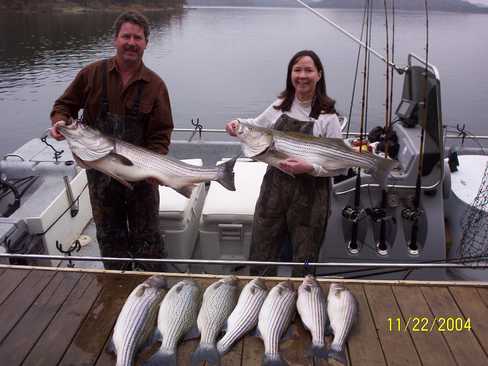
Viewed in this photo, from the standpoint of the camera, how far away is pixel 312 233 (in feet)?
12.9

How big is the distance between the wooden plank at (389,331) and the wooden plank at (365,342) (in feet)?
0.12

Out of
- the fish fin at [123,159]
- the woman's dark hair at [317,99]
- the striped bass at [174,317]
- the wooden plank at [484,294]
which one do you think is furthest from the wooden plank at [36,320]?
the wooden plank at [484,294]

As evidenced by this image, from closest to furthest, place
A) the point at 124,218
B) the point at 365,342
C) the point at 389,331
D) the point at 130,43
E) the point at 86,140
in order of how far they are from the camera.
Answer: the point at 365,342 < the point at 389,331 < the point at 86,140 < the point at 130,43 < the point at 124,218

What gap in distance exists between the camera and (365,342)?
10.2 ft

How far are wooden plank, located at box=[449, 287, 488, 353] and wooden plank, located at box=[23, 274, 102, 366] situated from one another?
2.80m

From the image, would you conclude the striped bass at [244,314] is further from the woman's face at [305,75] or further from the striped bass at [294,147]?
the woman's face at [305,75]

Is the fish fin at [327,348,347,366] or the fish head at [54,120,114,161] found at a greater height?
the fish head at [54,120,114,161]

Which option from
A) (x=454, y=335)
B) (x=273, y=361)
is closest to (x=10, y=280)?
(x=273, y=361)

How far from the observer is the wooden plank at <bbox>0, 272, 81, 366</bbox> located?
300cm

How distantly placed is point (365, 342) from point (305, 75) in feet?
6.88

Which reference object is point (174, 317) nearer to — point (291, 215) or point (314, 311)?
point (314, 311)

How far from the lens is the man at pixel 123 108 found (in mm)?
3693

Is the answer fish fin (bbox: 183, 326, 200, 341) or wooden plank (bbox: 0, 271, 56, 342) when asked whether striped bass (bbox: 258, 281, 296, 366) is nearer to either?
fish fin (bbox: 183, 326, 200, 341)

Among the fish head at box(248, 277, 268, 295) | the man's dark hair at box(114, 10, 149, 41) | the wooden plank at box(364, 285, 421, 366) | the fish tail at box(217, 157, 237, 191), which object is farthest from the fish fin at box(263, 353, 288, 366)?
the man's dark hair at box(114, 10, 149, 41)
